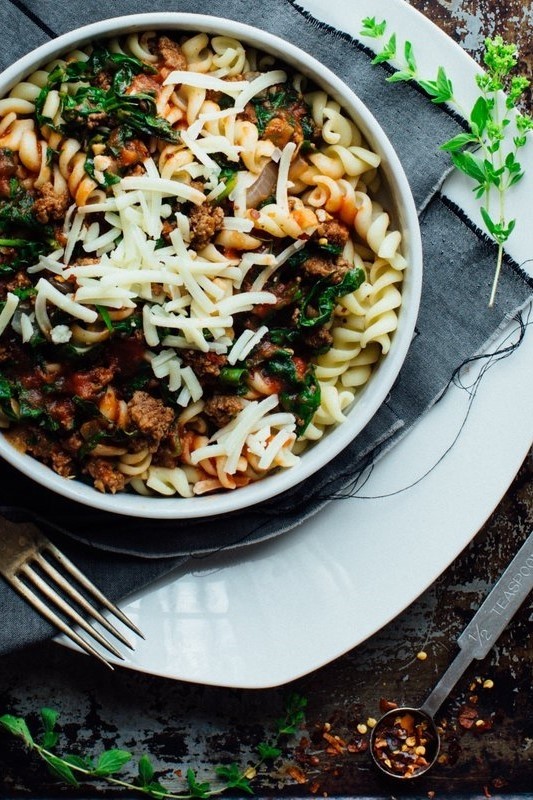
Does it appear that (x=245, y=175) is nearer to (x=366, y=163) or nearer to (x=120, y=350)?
(x=366, y=163)

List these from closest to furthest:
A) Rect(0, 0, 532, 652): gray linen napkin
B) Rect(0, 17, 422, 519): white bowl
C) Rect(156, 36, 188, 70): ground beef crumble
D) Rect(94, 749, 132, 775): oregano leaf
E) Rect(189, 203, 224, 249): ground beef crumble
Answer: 1. Rect(189, 203, 224, 249): ground beef crumble
2. Rect(0, 17, 422, 519): white bowl
3. Rect(156, 36, 188, 70): ground beef crumble
4. Rect(0, 0, 532, 652): gray linen napkin
5. Rect(94, 749, 132, 775): oregano leaf

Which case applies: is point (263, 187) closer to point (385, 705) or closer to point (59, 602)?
point (59, 602)

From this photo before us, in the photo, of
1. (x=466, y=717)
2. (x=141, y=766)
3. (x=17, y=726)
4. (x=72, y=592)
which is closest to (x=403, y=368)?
(x=72, y=592)

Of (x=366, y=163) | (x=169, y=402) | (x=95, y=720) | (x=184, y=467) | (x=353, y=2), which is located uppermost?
(x=353, y=2)

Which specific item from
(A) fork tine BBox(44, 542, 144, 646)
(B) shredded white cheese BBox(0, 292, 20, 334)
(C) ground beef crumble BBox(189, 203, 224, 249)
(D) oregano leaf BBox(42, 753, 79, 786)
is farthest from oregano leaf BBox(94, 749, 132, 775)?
(C) ground beef crumble BBox(189, 203, 224, 249)

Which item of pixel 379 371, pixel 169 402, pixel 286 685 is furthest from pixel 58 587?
pixel 379 371

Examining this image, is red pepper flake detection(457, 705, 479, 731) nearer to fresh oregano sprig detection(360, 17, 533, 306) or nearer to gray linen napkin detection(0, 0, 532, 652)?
gray linen napkin detection(0, 0, 532, 652)

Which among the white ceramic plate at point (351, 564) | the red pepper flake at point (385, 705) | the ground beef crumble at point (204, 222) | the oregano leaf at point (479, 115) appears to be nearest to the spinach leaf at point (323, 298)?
the ground beef crumble at point (204, 222)

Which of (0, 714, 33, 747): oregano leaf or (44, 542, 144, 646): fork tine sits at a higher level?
(44, 542, 144, 646): fork tine
